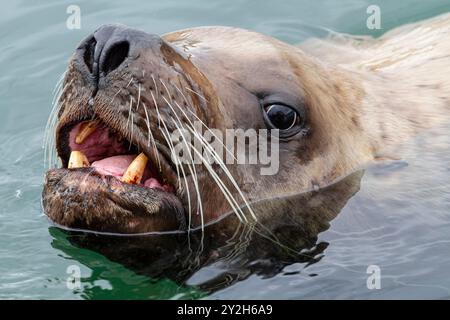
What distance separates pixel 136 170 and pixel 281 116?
3.16 feet

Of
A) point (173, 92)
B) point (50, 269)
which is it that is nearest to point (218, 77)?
point (173, 92)

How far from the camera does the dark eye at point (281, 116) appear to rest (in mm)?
5895

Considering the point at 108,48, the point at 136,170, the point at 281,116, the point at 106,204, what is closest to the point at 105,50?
the point at 108,48

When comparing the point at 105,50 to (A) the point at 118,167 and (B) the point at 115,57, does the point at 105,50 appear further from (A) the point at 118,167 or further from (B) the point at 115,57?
(A) the point at 118,167

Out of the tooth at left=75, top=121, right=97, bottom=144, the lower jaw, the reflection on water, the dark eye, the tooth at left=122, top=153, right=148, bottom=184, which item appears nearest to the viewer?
the lower jaw

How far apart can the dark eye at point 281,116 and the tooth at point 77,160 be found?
1.12 m

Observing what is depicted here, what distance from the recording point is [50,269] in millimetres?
6031

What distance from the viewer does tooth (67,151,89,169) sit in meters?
5.59

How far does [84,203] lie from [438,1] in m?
6.20

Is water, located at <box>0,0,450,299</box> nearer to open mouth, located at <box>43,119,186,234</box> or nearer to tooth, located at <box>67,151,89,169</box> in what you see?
open mouth, located at <box>43,119,186,234</box>

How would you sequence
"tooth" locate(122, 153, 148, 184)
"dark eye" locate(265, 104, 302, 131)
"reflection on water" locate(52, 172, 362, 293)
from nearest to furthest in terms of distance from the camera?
"tooth" locate(122, 153, 148, 184) < "reflection on water" locate(52, 172, 362, 293) < "dark eye" locate(265, 104, 302, 131)

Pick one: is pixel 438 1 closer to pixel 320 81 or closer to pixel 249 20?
pixel 249 20

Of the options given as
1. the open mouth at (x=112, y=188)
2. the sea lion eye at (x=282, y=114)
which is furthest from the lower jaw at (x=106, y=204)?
the sea lion eye at (x=282, y=114)

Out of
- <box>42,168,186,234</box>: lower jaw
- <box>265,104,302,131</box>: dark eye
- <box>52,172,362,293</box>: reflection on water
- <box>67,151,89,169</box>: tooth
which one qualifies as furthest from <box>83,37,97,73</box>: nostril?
<box>265,104,302,131</box>: dark eye
